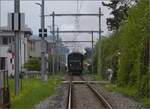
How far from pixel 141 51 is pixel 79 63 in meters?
58.8

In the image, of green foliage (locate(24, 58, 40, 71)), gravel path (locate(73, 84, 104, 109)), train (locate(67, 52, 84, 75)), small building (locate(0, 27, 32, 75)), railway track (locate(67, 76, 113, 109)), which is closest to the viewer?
railway track (locate(67, 76, 113, 109))

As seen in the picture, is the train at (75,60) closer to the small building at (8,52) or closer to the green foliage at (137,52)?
the small building at (8,52)

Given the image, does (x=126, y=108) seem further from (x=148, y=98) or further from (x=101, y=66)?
(x=101, y=66)

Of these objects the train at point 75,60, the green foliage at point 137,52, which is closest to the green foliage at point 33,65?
the train at point 75,60

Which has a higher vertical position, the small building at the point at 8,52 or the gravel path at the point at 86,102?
the small building at the point at 8,52

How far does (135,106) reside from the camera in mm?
25891

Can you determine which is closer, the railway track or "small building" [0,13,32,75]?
the railway track

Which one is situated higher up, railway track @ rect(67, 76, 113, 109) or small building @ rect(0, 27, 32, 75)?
small building @ rect(0, 27, 32, 75)

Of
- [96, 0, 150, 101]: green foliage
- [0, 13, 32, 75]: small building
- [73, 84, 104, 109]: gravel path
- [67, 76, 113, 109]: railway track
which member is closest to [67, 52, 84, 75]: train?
[0, 13, 32, 75]: small building

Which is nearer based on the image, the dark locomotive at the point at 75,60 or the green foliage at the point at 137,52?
the green foliage at the point at 137,52

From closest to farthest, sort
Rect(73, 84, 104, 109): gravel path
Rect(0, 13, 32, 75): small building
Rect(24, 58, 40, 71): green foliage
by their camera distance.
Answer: Rect(73, 84, 104, 109): gravel path, Rect(0, 13, 32, 75): small building, Rect(24, 58, 40, 71): green foliage

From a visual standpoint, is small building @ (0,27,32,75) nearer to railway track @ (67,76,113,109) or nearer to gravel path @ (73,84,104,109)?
railway track @ (67,76,113,109)

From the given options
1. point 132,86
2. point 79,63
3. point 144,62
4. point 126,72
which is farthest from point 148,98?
point 79,63

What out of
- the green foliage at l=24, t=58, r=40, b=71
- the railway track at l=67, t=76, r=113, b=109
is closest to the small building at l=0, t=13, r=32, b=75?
the green foliage at l=24, t=58, r=40, b=71
